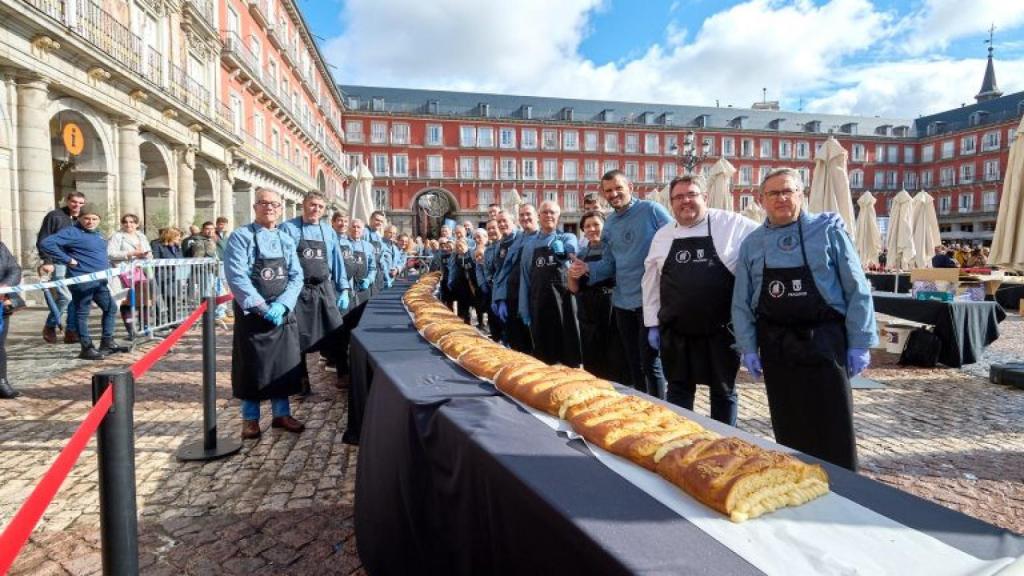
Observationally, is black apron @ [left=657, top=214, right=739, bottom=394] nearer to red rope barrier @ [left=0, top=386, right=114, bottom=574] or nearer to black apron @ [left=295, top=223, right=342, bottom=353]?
red rope barrier @ [left=0, top=386, right=114, bottom=574]

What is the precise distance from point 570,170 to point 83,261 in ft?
168

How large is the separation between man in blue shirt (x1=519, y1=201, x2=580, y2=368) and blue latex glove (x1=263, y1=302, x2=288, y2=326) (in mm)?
2413

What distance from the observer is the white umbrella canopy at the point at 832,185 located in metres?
8.02

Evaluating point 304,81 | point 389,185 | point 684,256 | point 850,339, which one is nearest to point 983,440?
point 850,339

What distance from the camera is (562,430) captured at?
1.84 m

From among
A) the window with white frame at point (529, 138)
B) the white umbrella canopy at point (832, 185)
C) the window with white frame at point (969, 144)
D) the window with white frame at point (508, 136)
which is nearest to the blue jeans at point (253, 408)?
the white umbrella canopy at point (832, 185)

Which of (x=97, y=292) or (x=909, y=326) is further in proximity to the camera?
(x=909, y=326)

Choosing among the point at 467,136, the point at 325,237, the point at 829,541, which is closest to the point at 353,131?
the point at 467,136

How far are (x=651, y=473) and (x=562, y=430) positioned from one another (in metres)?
0.40

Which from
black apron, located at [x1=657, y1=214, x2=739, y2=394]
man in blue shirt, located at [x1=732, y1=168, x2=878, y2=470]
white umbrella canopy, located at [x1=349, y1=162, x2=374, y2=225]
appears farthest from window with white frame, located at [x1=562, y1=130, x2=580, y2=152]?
man in blue shirt, located at [x1=732, y1=168, x2=878, y2=470]

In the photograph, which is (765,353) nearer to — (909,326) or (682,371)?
(682,371)

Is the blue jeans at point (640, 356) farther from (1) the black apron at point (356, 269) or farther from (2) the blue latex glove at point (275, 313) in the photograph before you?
(1) the black apron at point (356, 269)

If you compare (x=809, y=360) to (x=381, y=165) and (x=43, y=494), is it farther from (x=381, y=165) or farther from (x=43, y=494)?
(x=381, y=165)

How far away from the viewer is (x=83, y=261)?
7.21 meters
